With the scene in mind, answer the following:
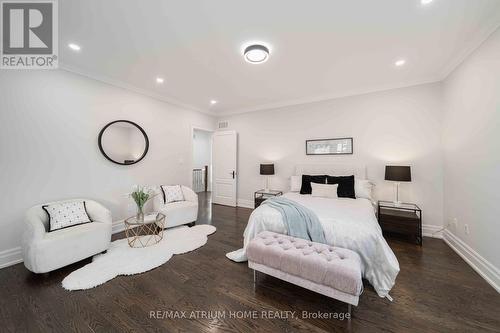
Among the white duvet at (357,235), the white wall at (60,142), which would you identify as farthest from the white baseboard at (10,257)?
the white duvet at (357,235)

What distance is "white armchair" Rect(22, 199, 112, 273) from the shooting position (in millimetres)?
2041

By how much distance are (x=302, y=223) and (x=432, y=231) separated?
2897 mm

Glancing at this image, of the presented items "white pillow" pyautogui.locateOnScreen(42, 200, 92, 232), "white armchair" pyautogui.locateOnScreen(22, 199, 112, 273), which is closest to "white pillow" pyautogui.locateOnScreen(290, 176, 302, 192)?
"white armchair" pyautogui.locateOnScreen(22, 199, 112, 273)

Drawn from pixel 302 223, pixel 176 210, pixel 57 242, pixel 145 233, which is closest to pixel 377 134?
pixel 302 223

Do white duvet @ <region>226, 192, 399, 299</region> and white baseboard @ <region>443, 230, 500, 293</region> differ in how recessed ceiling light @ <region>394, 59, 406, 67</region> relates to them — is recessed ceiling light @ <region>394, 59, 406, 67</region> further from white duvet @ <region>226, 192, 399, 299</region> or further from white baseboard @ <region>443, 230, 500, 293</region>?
white baseboard @ <region>443, 230, 500, 293</region>

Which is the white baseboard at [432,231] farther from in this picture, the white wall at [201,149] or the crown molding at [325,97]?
the white wall at [201,149]

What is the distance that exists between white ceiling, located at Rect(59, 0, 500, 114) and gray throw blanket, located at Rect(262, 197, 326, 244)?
2.23m

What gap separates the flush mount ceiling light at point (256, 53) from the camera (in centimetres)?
238

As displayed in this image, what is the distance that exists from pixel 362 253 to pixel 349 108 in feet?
10.4

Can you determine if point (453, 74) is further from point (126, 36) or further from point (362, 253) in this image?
point (126, 36)

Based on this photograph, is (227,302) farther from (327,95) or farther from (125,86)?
(327,95)

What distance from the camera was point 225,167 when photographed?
5562 mm

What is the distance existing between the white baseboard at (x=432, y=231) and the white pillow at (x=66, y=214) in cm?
A: 575

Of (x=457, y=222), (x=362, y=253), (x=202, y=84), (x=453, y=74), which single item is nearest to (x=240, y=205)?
(x=202, y=84)
